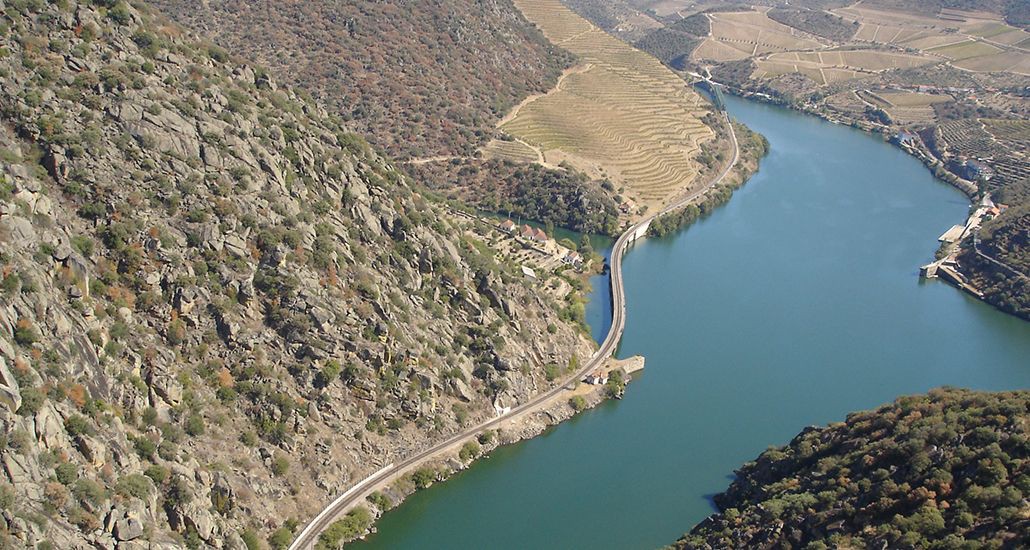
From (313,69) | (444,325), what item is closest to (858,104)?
(313,69)

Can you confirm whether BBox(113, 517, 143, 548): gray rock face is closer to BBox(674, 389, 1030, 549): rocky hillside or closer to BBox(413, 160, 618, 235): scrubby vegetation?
BBox(674, 389, 1030, 549): rocky hillside

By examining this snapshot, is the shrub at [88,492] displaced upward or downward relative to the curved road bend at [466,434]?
upward

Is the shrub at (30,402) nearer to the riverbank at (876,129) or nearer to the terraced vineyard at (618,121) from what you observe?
the terraced vineyard at (618,121)

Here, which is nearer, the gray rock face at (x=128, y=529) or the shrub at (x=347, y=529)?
the gray rock face at (x=128, y=529)

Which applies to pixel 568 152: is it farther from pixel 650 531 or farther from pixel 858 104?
pixel 858 104

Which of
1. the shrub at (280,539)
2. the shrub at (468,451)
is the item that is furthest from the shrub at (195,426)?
the shrub at (468,451)

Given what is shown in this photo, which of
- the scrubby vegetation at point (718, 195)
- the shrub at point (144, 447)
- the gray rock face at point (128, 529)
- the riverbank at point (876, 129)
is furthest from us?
the riverbank at point (876, 129)

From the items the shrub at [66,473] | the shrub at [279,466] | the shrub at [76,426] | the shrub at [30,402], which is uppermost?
→ the shrub at [30,402]
